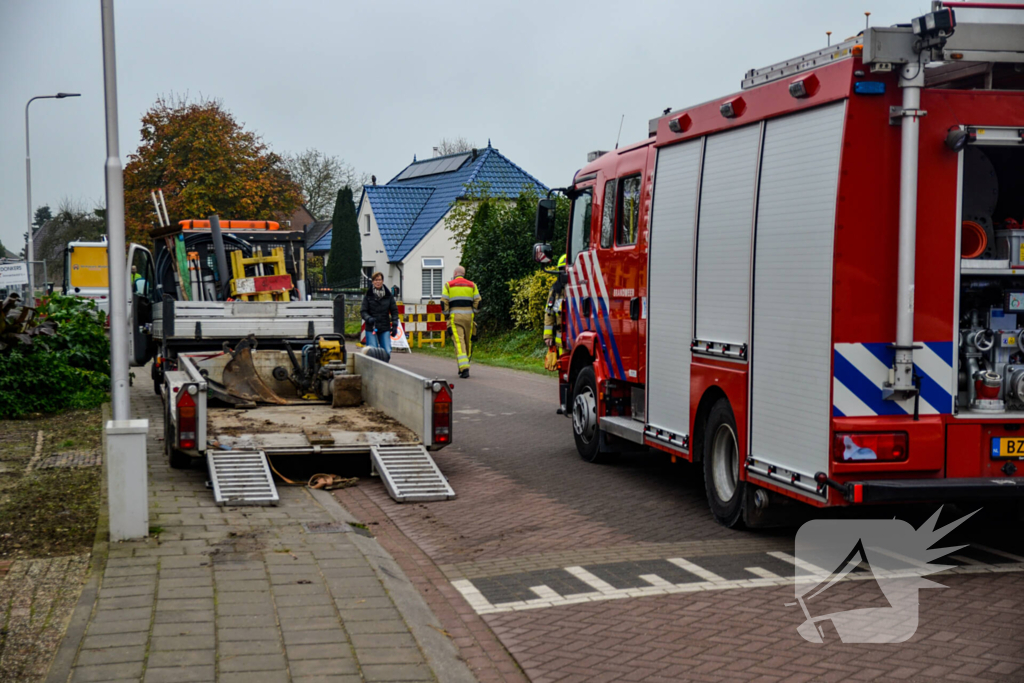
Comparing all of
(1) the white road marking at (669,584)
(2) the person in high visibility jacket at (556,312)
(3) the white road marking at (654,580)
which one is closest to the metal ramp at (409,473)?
(1) the white road marking at (669,584)

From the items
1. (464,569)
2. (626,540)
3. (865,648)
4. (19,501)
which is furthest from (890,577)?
(19,501)

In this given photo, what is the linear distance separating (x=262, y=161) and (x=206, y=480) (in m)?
39.4

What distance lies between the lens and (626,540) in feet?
25.0

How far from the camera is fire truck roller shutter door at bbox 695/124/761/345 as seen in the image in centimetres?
740

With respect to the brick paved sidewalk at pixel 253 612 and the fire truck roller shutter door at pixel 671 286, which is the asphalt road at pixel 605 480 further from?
the brick paved sidewalk at pixel 253 612

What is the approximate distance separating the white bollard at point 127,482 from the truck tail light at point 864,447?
4290mm

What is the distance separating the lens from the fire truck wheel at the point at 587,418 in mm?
10641

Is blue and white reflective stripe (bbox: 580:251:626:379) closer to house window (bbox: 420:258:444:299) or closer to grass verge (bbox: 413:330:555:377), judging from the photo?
grass verge (bbox: 413:330:555:377)

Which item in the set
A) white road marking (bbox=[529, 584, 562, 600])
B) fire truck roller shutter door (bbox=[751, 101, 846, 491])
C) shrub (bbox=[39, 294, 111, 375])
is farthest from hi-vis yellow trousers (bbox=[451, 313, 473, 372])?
white road marking (bbox=[529, 584, 562, 600])

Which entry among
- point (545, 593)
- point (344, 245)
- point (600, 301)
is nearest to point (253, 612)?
point (545, 593)

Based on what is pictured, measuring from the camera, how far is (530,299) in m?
25.3

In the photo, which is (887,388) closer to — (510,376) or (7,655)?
(7,655)

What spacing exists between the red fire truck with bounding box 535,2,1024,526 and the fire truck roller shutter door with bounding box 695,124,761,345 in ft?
0.06

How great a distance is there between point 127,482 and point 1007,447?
544 cm
